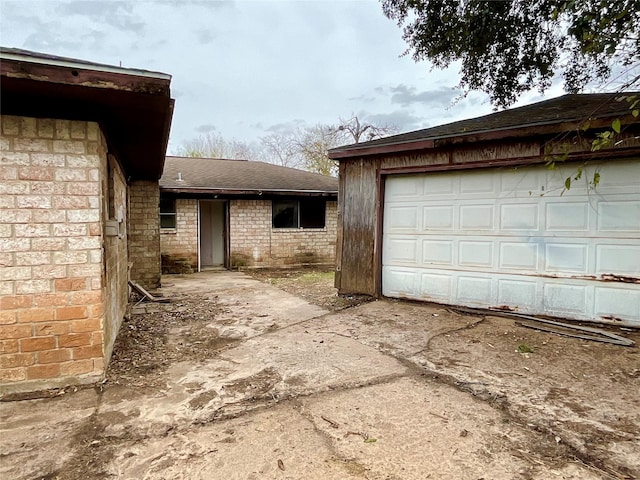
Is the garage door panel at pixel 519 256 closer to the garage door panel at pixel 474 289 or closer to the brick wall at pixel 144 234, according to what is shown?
the garage door panel at pixel 474 289

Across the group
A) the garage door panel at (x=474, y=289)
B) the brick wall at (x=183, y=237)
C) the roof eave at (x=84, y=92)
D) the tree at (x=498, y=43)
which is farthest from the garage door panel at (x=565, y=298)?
the brick wall at (x=183, y=237)

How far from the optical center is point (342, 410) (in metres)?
2.71

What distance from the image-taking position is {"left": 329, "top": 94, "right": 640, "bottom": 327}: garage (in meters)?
4.60

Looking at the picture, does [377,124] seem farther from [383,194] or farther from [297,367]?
[297,367]

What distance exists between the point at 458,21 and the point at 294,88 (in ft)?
62.2

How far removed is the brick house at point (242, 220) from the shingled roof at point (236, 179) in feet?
0.10

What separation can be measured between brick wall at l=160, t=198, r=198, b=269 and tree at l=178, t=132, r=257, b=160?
16.5m

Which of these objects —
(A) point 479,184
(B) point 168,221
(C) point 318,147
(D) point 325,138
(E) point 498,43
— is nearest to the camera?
(A) point 479,184

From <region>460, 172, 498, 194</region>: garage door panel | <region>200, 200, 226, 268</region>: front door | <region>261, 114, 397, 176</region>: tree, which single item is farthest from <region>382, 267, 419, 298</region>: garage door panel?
<region>261, 114, 397, 176</region>: tree

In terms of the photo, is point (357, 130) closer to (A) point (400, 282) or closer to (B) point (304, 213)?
(B) point (304, 213)

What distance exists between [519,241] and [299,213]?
330 inches

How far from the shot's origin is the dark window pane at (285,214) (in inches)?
494

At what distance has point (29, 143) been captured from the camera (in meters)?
2.97

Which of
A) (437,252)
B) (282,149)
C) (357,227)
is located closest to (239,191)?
(357,227)
